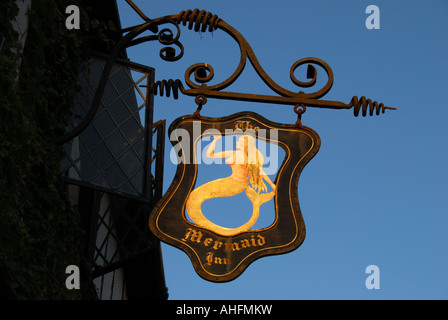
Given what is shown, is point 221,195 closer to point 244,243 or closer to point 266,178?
point 266,178

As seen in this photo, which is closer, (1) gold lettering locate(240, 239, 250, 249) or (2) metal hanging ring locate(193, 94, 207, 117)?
(1) gold lettering locate(240, 239, 250, 249)

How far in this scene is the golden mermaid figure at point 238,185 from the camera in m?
6.74

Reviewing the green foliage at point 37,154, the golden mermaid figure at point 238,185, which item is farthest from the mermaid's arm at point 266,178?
the green foliage at point 37,154

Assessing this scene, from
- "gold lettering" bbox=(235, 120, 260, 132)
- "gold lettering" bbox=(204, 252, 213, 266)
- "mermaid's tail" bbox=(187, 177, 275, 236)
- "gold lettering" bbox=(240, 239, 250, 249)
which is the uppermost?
"gold lettering" bbox=(235, 120, 260, 132)

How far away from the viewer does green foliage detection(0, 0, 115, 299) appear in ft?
20.4

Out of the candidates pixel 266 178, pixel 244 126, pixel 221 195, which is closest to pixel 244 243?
pixel 221 195

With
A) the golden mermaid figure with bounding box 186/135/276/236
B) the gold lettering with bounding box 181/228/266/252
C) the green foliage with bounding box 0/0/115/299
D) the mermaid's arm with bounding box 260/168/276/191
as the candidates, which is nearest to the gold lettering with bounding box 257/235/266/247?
the gold lettering with bounding box 181/228/266/252

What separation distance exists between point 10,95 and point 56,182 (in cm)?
154

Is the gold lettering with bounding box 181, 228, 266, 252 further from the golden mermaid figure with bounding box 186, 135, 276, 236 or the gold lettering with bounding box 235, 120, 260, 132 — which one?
the gold lettering with bounding box 235, 120, 260, 132

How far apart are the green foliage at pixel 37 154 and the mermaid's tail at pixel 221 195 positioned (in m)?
1.28

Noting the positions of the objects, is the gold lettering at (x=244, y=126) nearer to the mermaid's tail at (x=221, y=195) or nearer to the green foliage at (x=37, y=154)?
the mermaid's tail at (x=221, y=195)

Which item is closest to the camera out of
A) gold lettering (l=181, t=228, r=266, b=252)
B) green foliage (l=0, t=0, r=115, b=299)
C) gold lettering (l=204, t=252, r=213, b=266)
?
green foliage (l=0, t=0, r=115, b=299)

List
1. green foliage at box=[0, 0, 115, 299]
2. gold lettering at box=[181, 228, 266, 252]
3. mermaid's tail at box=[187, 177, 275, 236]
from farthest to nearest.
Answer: mermaid's tail at box=[187, 177, 275, 236], gold lettering at box=[181, 228, 266, 252], green foliage at box=[0, 0, 115, 299]
